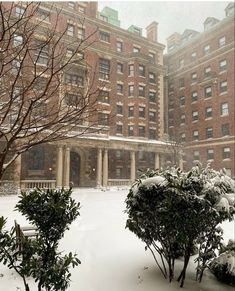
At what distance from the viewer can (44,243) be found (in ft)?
15.8

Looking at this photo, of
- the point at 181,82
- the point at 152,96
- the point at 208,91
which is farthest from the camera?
the point at 181,82

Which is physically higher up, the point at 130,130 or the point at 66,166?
the point at 130,130

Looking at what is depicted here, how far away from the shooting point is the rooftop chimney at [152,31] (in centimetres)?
4369

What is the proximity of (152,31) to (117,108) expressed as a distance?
→ 56.1ft

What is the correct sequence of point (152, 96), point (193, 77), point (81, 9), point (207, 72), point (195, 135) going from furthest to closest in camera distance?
point (193, 77) → point (195, 135) → point (207, 72) → point (152, 96) → point (81, 9)

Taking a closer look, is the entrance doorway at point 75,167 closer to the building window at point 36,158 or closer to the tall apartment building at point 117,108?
the tall apartment building at point 117,108

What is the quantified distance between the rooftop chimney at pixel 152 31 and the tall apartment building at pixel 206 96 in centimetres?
638

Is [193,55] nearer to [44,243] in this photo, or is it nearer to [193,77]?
[193,77]

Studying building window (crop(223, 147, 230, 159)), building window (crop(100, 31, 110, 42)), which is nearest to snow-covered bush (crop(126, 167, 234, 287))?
building window (crop(223, 147, 230, 159))

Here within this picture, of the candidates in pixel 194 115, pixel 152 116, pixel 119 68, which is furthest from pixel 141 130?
pixel 194 115

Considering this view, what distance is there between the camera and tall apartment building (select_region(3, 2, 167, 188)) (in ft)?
94.9

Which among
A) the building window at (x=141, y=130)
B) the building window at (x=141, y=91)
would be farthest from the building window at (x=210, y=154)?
the building window at (x=141, y=91)

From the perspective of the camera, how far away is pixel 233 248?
6891 millimetres

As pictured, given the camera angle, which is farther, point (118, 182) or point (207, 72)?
point (207, 72)
